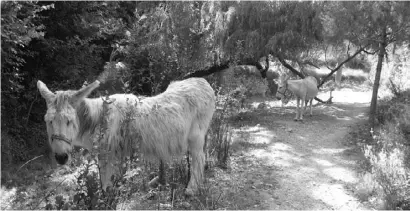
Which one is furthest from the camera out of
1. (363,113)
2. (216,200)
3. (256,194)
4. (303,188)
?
(363,113)

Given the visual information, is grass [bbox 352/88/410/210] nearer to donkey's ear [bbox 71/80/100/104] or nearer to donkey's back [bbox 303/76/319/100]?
donkey's back [bbox 303/76/319/100]

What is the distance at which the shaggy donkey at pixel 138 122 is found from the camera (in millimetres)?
3611

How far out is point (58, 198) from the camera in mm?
2893

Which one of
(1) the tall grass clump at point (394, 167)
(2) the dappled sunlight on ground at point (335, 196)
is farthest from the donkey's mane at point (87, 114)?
(1) the tall grass clump at point (394, 167)

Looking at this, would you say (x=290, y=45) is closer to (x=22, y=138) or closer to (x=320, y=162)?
(x=320, y=162)

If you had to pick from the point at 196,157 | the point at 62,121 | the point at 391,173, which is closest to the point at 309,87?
the point at 391,173

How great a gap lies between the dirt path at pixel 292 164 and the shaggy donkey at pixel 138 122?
101 centimetres

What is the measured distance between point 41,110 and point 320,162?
5427mm

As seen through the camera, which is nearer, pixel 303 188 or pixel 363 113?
pixel 303 188

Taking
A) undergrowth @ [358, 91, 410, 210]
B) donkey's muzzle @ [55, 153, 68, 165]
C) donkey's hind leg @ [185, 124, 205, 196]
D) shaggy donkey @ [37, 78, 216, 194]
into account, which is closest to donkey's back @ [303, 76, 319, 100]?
undergrowth @ [358, 91, 410, 210]

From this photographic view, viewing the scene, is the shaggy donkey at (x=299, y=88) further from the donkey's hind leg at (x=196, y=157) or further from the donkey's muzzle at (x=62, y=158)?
the donkey's muzzle at (x=62, y=158)

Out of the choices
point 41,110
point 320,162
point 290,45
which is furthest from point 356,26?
point 41,110

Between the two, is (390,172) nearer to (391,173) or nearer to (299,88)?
(391,173)

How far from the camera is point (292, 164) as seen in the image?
22.7 feet
